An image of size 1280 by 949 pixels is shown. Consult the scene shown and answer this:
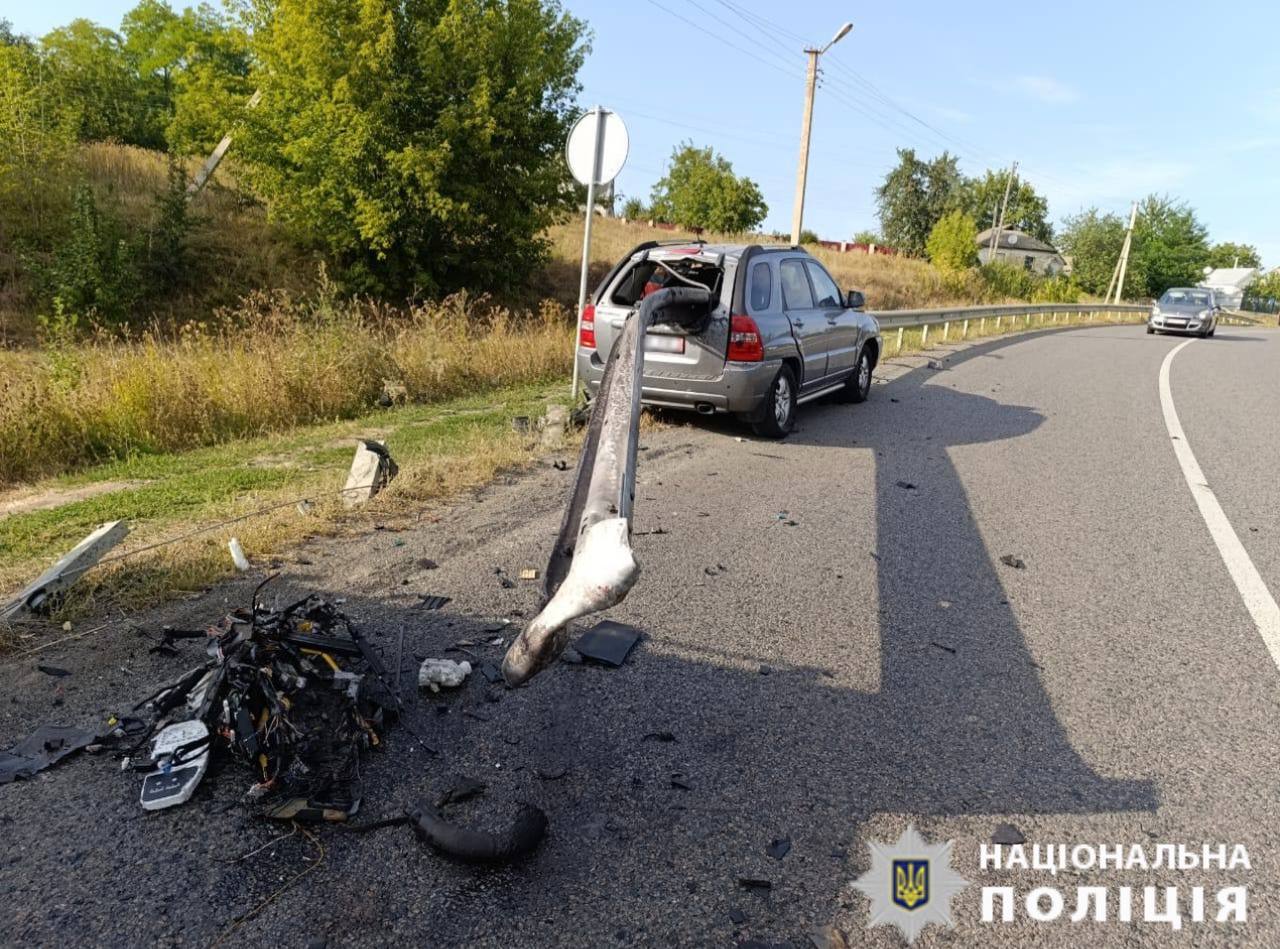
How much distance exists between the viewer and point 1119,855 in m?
2.53

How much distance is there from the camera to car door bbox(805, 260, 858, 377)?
9383 mm

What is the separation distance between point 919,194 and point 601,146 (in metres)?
77.1

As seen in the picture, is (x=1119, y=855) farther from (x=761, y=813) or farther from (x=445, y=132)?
(x=445, y=132)

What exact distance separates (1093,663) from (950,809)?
1.61 m

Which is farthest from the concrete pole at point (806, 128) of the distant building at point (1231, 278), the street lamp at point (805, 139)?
the distant building at point (1231, 278)

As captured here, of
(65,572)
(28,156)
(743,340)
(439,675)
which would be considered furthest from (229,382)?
(28,156)

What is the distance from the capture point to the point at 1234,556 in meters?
5.40

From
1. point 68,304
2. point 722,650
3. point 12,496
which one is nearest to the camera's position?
point 722,650

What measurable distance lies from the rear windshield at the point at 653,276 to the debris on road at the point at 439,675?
5.37m

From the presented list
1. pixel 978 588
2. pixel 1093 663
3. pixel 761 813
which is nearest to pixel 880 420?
pixel 978 588

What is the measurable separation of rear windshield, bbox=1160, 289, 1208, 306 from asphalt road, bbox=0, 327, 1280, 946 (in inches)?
1122

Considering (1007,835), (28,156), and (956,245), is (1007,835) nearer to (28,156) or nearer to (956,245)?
(28,156)

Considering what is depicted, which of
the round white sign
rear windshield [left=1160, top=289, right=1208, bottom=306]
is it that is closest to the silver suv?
the round white sign

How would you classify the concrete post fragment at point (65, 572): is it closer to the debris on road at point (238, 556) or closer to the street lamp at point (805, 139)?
the debris on road at point (238, 556)
